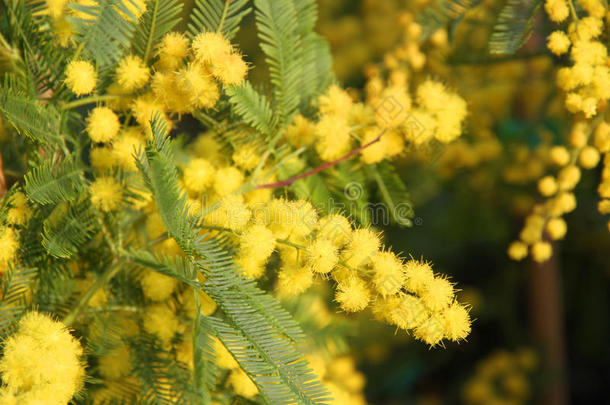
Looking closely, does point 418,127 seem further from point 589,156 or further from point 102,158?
point 102,158

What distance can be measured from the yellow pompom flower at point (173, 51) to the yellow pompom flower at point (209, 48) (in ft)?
0.07

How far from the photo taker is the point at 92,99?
0.62 metres

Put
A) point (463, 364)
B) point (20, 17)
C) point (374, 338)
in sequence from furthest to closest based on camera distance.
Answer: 1. point (463, 364)
2. point (374, 338)
3. point (20, 17)

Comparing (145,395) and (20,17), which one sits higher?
(20,17)

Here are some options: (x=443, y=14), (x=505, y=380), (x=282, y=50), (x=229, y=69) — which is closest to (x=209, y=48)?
(x=229, y=69)

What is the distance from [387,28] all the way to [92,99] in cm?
90

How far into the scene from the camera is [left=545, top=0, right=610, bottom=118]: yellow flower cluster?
2.23 feet

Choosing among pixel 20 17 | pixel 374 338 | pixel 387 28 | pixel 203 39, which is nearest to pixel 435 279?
pixel 203 39

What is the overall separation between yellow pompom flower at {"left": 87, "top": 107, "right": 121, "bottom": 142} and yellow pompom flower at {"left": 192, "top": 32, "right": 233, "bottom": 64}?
0.13 m

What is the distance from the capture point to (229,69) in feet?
1.97

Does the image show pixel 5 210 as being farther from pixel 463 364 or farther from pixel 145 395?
pixel 463 364

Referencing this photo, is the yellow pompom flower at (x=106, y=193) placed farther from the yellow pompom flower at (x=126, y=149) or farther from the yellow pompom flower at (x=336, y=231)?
the yellow pompom flower at (x=336, y=231)

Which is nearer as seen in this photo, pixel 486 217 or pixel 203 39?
pixel 203 39

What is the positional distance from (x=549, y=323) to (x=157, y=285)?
104 cm
